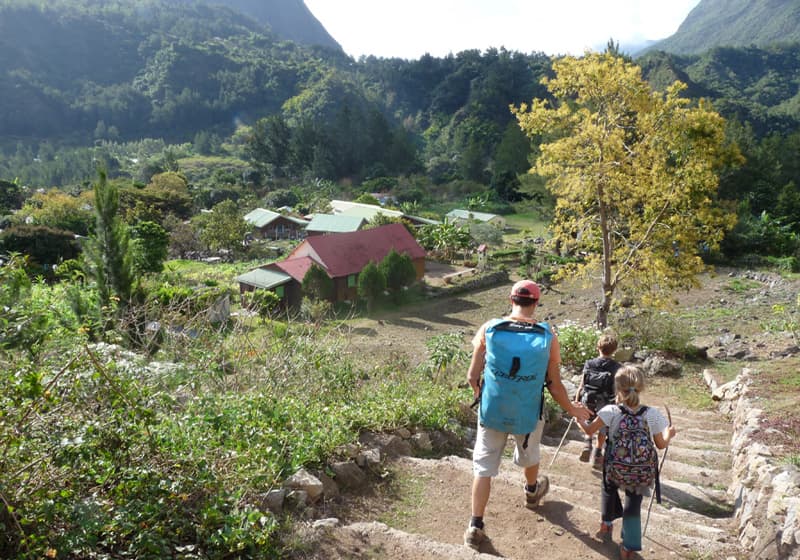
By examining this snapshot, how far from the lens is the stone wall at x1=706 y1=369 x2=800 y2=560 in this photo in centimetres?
307

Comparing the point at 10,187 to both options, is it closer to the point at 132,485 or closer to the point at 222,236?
the point at 222,236

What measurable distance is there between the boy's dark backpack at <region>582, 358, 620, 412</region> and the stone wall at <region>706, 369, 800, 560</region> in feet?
3.71

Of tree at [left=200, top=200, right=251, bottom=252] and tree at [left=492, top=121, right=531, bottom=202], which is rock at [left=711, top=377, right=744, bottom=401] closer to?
tree at [left=200, top=200, right=251, bottom=252]

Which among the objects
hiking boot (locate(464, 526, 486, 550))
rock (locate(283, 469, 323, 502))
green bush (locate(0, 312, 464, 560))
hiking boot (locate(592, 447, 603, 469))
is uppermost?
green bush (locate(0, 312, 464, 560))

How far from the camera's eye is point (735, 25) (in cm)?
15025

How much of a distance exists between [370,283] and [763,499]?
1822 cm

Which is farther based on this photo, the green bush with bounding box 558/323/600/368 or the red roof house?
the red roof house

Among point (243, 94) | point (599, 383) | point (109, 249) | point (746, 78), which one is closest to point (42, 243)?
point (109, 249)

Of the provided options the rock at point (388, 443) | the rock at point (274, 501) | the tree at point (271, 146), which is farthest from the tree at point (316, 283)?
the tree at point (271, 146)

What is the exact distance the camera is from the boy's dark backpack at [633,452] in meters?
3.30

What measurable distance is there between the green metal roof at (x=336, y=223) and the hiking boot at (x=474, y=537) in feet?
97.1

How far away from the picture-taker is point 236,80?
374 feet

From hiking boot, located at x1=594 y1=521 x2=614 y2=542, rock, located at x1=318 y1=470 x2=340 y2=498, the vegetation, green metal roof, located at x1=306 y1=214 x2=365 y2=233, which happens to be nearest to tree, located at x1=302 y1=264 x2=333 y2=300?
the vegetation

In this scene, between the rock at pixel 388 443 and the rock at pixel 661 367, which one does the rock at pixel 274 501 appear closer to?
the rock at pixel 388 443
